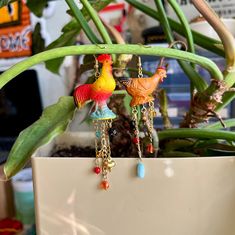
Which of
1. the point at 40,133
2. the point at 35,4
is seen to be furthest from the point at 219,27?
the point at 35,4

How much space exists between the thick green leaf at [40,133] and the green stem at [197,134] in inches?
3.9

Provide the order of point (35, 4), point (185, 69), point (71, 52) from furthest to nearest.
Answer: point (35, 4), point (185, 69), point (71, 52)

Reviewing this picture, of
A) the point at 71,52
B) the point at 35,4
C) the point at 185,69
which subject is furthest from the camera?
the point at 35,4

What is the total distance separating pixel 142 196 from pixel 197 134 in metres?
0.08

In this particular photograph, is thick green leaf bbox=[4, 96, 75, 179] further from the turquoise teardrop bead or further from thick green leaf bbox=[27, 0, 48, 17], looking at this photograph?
thick green leaf bbox=[27, 0, 48, 17]

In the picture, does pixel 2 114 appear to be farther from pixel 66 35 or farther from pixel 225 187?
pixel 225 187

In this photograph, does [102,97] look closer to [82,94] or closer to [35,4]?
[82,94]

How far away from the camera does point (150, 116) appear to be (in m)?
0.28

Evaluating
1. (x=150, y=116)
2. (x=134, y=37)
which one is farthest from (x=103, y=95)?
(x=134, y=37)

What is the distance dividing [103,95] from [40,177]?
0.09 metres

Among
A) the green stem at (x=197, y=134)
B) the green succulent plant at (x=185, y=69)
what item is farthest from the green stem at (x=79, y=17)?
the green stem at (x=197, y=134)

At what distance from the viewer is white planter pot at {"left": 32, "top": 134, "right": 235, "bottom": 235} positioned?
254mm

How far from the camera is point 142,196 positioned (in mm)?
260

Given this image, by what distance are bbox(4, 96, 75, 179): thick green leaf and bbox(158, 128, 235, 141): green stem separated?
10 cm
